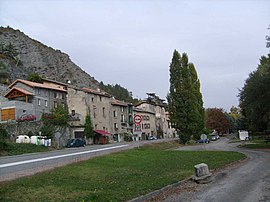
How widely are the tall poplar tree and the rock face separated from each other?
7994cm

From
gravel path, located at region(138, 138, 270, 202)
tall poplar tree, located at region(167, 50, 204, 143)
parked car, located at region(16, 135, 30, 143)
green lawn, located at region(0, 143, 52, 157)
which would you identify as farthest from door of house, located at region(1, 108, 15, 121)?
gravel path, located at region(138, 138, 270, 202)

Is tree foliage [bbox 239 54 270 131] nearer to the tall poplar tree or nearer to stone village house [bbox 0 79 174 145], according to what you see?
the tall poplar tree

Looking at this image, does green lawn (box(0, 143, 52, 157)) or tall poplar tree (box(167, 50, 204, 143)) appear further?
tall poplar tree (box(167, 50, 204, 143))

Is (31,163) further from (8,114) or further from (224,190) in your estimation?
(8,114)

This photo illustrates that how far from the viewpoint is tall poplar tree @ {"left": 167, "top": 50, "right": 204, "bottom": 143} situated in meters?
47.3

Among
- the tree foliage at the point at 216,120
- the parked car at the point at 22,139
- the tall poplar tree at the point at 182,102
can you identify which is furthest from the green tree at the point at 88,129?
the tree foliage at the point at 216,120

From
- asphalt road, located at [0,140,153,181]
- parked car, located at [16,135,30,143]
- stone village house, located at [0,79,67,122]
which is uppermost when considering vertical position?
stone village house, located at [0,79,67,122]

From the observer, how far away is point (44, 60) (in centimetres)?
13925

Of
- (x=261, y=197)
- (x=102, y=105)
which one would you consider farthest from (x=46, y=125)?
(x=261, y=197)

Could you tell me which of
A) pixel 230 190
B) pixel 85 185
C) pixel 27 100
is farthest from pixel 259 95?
pixel 27 100

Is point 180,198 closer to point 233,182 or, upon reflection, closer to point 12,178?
point 233,182

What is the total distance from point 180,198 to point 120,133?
205 ft

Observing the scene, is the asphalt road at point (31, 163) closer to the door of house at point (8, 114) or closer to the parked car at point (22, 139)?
the parked car at point (22, 139)

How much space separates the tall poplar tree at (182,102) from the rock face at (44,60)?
7994cm
